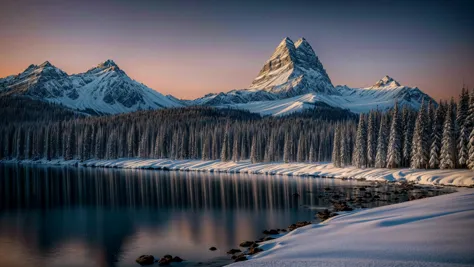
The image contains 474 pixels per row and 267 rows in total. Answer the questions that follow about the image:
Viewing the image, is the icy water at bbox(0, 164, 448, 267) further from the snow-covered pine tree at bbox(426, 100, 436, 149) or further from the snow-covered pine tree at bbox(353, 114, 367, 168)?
the snow-covered pine tree at bbox(353, 114, 367, 168)

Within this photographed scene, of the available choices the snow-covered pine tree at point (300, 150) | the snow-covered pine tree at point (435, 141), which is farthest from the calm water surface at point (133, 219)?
the snow-covered pine tree at point (300, 150)

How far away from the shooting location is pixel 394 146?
8394 cm

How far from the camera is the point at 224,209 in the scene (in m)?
50.2

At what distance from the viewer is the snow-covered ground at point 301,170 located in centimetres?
6812

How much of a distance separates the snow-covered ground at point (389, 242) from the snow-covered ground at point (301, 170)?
37.6m

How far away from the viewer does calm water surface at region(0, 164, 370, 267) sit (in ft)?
97.7

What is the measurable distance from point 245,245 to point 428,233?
1326cm

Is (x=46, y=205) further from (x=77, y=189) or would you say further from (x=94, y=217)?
(x=77, y=189)

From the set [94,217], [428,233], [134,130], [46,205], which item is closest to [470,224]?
[428,233]

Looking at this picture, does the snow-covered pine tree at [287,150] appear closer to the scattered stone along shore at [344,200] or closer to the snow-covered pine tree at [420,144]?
the scattered stone along shore at [344,200]

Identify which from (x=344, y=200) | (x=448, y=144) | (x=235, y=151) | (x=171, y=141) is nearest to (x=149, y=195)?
(x=344, y=200)

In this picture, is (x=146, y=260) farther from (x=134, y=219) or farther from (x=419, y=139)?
(x=419, y=139)

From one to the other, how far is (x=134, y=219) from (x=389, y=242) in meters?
29.1

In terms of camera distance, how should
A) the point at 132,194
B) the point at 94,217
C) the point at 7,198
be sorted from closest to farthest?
the point at 94,217 → the point at 7,198 → the point at 132,194
